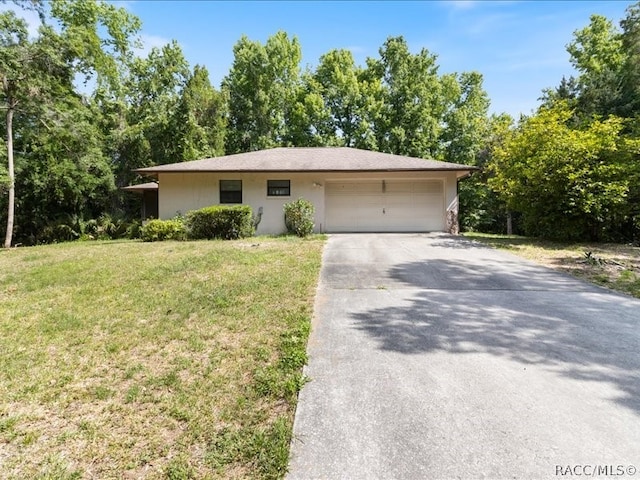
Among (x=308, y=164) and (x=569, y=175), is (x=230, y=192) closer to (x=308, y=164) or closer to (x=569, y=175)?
(x=308, y=164)

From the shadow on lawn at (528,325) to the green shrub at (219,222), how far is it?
721 cm

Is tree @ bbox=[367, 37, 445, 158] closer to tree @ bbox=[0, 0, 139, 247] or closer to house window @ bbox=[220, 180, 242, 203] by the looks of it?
house window @ bbox=[220, 180, 242, 203]

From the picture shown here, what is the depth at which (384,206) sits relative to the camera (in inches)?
564

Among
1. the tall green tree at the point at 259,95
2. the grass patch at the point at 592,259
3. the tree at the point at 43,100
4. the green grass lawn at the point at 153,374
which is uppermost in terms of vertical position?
the tall green tree at the point at 259,95

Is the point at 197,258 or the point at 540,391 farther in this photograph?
the point at 197,258

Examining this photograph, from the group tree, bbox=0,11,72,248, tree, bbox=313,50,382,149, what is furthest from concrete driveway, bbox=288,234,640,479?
tree, bbox=313,50,382,149

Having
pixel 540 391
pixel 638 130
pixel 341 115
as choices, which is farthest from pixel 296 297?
pixel 341 115

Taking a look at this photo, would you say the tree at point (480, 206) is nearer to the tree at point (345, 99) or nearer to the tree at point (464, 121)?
the tree at point (464, 121)

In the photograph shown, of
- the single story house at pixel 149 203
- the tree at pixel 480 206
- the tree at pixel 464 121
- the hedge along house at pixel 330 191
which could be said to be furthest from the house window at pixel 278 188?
the tree at pixel 464 121

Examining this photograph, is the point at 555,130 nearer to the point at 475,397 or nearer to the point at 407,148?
the point at 475,397

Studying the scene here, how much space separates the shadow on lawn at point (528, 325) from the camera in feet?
10.2

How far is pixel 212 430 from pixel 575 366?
304 centimetres

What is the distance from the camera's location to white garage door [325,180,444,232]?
1428cm

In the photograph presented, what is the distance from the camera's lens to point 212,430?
90.7 inches
